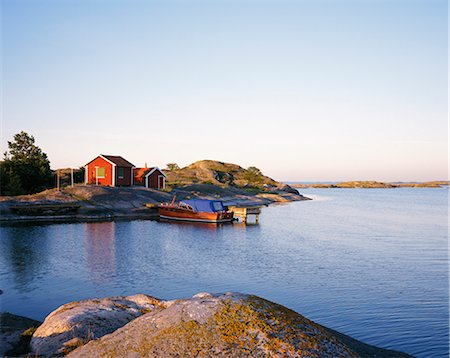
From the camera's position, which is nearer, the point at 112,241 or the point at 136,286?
the point at 136,286

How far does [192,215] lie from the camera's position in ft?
162

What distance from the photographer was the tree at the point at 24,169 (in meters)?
50.7

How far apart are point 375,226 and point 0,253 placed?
37574 mm

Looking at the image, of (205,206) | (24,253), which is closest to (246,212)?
(205,206)

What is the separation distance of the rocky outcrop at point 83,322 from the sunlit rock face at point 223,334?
2.77m

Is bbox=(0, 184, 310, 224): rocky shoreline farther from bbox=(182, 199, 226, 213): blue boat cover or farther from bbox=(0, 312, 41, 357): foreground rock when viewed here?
bbox=(0, 312, 41, 357): foreground rock

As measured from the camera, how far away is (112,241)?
3366 centimetres

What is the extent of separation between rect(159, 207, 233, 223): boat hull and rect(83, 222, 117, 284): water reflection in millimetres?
7545

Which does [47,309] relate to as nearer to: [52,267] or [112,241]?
[52,267]

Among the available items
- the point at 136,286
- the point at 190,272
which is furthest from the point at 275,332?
the point at 190,272

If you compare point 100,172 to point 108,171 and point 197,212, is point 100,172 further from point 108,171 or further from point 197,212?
point 197,212

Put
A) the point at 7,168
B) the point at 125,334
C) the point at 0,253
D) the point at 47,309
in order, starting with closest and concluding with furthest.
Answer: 1. the point at 125,334
2. the point at 47,309
3. the point at 0,253
4. the point at 7,168

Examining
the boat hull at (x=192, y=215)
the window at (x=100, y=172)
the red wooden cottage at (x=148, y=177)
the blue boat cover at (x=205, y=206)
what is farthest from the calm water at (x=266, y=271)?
the red wooden cottage at (x=148, y=177)

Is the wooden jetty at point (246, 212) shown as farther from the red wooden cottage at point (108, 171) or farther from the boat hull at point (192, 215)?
the red wooden cottage at point (108, 171)
